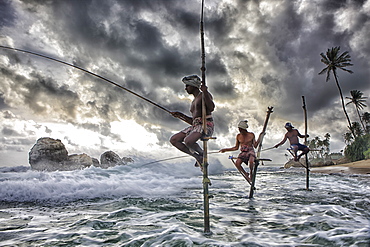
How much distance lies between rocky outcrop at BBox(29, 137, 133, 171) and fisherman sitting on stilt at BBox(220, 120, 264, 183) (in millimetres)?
20009

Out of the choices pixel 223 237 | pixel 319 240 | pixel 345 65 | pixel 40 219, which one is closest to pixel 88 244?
pixel 223 237

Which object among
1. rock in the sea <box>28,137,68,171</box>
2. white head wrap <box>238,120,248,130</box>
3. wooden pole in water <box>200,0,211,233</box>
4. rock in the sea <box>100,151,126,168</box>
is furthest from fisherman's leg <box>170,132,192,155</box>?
rock in the sea <box>28,137,68,171</box>

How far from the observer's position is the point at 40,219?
5.17 meters

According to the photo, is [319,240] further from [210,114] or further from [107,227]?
[107,227]

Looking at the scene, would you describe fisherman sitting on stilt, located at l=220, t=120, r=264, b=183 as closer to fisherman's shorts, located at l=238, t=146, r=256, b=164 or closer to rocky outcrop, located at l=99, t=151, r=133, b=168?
fisherman's shorts, located at l=238, t=146, r=256, b=164

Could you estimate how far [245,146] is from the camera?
8.66 m

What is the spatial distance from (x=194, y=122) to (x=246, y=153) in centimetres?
446

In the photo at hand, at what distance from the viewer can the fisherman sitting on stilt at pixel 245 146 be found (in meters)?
8.48

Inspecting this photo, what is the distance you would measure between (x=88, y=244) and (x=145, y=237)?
0.85m

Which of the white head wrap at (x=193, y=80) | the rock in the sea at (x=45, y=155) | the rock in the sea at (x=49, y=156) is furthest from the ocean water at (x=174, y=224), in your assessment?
the rock in the sea at (x=45, y=155)

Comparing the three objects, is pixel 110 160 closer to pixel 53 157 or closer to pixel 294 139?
pixel 53 157

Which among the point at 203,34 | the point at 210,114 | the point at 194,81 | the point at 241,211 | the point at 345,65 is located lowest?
the point at 241,211

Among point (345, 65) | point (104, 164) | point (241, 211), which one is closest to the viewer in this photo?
point (241, 211)

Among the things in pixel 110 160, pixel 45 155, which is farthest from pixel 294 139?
pixel 45 155
